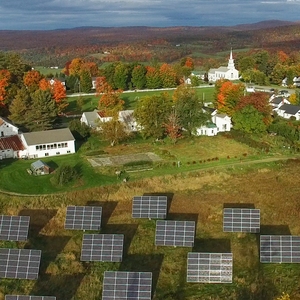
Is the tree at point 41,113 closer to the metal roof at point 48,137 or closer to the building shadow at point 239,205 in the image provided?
the metal roof at point 48,137

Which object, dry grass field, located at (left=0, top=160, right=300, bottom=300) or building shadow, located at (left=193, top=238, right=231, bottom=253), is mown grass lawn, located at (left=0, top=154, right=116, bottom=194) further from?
building shadow, located at (left=193, top=238, right=231, bottom=253)

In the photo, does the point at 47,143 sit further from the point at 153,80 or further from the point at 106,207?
the point at 153,80

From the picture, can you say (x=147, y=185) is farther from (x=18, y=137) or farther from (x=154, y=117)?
(x=18, y=137)

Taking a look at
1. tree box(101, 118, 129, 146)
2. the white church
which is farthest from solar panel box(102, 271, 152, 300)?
the white church

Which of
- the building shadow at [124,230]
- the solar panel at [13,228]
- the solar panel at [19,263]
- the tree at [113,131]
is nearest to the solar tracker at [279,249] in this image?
the building shadow at [124,230]

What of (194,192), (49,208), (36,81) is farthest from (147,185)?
(36,81)

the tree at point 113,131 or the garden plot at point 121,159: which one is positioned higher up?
the tree at point 113,131
